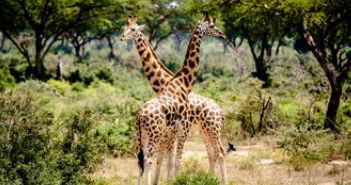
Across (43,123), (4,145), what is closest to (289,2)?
(43,123)

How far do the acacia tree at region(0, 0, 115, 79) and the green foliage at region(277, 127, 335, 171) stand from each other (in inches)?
756

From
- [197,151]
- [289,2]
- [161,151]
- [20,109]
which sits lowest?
[197,151]

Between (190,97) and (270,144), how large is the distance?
225 inches

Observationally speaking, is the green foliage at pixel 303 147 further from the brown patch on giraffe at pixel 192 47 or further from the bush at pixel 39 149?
the bush at pixel 39 149

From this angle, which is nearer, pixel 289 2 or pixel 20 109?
pixel 20 109

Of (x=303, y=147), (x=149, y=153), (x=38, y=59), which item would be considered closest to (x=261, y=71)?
(x=38, y=59)

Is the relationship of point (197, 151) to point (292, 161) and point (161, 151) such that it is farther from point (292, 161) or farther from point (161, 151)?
point (161, 151)

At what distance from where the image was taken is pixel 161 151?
32.6ft

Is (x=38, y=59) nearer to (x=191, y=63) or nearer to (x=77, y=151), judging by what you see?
(x=77, y=151)

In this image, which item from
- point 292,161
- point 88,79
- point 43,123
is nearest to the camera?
point 43,123

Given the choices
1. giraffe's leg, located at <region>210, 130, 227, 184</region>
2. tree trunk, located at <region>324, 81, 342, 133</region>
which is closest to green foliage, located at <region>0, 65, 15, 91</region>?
tree trunk, located at <region>324, 81, 342, 133</region>

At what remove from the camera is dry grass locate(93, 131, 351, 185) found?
37.0 ft

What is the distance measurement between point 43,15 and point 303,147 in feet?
67.9

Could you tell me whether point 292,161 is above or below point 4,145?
below
